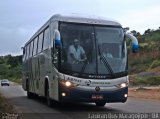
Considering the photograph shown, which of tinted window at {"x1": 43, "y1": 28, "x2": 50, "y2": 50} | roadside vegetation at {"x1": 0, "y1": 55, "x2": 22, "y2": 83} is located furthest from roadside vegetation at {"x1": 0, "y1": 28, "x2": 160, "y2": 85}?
tinted window at {"x1": 43, "y1": 28, "x2": 50, "y2": 50}

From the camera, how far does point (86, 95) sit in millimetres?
16844

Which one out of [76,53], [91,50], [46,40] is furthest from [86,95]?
[46,40]

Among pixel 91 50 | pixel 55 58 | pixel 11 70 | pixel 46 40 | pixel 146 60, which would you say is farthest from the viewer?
pixel 11 70

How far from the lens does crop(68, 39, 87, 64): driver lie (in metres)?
17.1

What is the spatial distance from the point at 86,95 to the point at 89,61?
1284 millimetres

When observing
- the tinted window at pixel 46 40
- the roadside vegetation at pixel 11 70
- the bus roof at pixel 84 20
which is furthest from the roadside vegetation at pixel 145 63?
the bus roof at pixel 84 20

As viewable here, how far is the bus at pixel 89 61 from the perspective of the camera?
55.4 feet

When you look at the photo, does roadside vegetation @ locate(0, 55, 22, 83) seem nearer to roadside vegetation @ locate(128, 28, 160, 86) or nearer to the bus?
roadside vegetation @ locate(128, 28, 160, 86)

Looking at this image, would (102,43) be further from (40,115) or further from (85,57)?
(40,115)

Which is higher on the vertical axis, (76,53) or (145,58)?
(76,53)

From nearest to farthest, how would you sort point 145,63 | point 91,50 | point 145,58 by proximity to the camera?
point 91,50, point 145,63, point 145,58

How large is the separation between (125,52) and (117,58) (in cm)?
46

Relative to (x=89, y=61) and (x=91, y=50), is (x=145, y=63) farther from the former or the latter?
(x=89, y=61)

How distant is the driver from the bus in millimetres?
38
